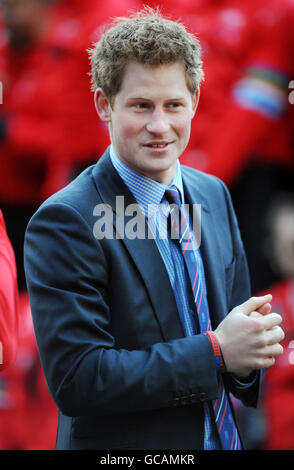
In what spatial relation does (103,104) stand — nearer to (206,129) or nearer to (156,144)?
(156,144)

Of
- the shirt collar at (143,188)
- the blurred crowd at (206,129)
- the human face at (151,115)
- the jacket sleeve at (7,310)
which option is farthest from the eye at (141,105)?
the blurred crowd at (206,129)

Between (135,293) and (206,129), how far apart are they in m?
1.90

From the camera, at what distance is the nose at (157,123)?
5.21 feet

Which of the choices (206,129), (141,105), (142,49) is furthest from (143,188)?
(206,129)

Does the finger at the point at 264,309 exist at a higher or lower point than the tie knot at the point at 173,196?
lower

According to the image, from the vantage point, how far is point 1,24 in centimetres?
399

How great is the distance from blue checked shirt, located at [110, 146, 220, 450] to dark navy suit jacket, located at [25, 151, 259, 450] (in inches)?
0.8

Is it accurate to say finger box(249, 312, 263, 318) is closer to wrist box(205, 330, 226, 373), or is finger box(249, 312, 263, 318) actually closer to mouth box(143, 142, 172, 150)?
wrist box(205, 330, 226, 373)

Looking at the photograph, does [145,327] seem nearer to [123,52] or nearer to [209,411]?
[209,411]

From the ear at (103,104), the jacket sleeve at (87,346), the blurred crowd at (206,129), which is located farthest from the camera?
the blurred crowd at (206,129)

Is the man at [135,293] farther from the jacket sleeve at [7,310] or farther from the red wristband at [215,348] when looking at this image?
the jacket sleeve at [7,310]

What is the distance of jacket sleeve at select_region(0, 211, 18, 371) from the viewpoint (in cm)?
169

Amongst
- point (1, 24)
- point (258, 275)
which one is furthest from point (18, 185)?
point (258, 275)
